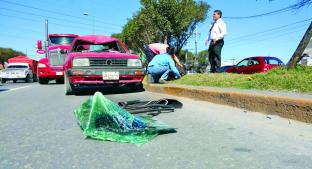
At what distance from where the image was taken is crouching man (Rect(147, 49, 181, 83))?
9484 millimetres

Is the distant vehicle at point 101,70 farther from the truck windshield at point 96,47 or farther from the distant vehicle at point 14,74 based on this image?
the distant vehicle at point 14,74

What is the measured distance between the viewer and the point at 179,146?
10.6ft

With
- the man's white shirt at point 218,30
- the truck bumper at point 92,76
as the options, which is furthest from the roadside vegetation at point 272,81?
the truck bumper at point 92,76

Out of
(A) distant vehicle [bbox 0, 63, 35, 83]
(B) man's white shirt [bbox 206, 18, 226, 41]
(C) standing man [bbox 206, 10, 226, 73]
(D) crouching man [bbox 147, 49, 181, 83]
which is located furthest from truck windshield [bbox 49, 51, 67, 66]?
(A) distant vehicle [bbox 0, 63, 35, 83]

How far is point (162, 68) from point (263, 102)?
4866 millimetres

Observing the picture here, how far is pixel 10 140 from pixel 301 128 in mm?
2981

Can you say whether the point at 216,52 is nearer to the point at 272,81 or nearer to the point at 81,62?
the point at 272,81

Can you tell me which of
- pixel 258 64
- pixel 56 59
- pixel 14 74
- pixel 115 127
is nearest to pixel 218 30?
pixel 115 127

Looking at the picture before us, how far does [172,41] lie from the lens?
128ft

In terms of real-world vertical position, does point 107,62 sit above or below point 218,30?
below

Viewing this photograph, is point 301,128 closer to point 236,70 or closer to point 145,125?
point 145,125

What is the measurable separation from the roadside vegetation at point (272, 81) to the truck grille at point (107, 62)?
1.60m

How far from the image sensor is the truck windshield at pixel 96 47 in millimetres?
9602

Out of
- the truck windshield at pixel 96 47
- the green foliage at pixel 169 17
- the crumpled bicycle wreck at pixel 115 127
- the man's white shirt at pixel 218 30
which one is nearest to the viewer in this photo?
the crumpled bicycle wreck at pixel 115 127
